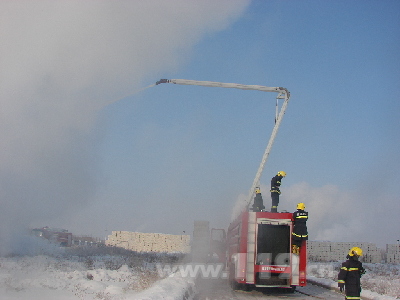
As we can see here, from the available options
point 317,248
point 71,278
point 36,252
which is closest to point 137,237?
point 317,248

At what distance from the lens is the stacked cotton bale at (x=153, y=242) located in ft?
144


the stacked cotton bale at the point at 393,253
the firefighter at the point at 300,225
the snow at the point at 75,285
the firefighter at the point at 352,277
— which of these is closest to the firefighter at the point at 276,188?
the firefighter at the point at 300,225

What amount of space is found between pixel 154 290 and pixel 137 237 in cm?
3358

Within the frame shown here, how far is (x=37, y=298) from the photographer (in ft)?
35.4

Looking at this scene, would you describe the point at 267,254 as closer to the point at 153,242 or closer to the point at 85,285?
the point at 85,285

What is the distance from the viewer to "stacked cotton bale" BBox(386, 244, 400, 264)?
35.5 metres

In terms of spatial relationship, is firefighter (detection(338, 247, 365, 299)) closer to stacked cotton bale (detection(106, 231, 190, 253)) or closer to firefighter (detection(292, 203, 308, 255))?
firefighter (detection(292, 203, 308, 255))

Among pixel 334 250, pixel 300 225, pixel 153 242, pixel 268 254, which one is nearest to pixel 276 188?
pixel 300 225

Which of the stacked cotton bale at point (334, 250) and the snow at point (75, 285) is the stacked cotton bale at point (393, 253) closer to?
the stacked cotton bale at point (334, 250)

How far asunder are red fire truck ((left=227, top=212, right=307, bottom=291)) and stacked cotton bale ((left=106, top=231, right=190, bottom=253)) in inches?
1177

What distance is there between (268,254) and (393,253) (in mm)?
25798

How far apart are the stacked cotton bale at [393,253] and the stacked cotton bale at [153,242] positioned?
18322 millimetres

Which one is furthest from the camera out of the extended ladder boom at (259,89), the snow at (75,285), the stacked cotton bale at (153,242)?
the stacked cotton bale at (153,242)

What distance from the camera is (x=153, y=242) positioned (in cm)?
4428
